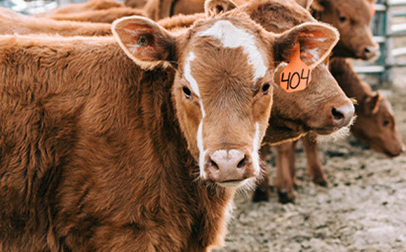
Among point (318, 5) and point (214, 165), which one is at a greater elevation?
point (214, 165)

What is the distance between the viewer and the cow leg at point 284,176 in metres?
5.82

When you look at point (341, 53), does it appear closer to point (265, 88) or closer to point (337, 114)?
point (337, 114)

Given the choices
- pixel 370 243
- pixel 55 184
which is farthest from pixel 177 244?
pixel 370 243

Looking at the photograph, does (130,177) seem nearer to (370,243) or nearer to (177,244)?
(177,244)

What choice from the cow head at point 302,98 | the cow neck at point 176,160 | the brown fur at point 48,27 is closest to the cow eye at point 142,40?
the cow neck at point 176,160

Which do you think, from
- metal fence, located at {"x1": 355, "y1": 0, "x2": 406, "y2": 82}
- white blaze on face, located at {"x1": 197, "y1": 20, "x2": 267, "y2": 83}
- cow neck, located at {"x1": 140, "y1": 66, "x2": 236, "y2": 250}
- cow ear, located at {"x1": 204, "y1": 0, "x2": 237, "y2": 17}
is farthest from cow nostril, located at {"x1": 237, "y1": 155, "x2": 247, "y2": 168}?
metal fence, located at {"x1": 355, "y1": 0, "x2": 406, "y2": 82}

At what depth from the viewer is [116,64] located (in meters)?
3.18

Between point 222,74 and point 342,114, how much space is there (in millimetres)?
1264

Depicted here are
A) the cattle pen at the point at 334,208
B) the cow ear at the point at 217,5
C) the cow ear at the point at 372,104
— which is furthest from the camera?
the cow ear at the point at 372,104

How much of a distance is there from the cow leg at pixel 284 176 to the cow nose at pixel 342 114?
241cm

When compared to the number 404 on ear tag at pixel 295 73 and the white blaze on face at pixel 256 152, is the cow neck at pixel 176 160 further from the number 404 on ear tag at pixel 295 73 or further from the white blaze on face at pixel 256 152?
the number 404 on ear tag at pixel 295 73

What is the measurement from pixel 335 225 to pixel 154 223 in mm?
2805

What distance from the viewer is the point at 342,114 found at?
346cm

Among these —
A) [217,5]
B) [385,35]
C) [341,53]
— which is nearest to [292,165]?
[341,53]
